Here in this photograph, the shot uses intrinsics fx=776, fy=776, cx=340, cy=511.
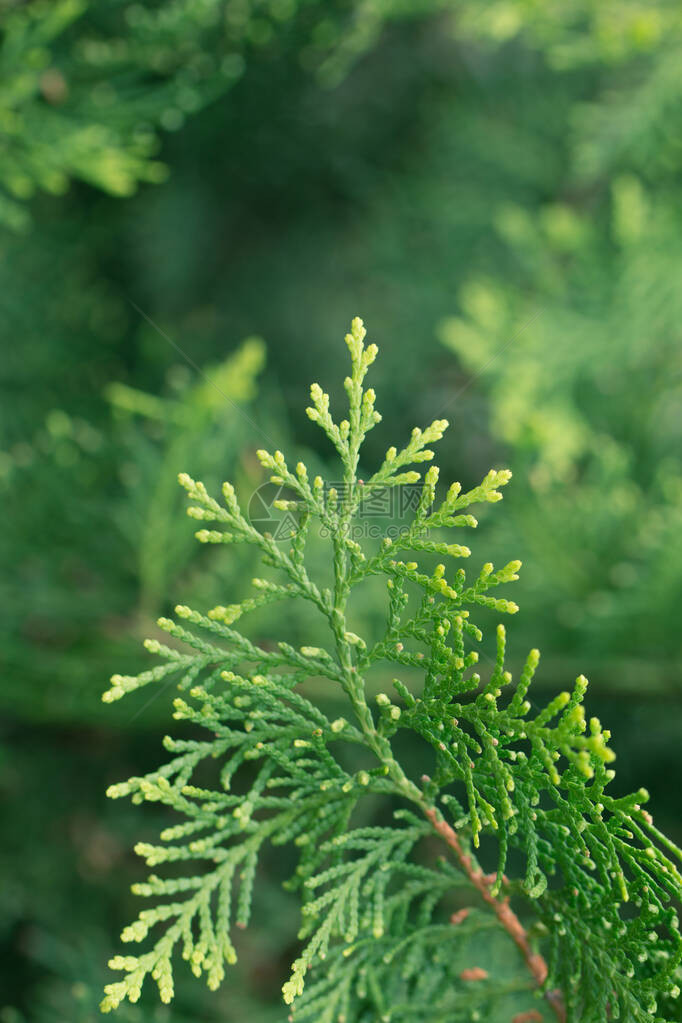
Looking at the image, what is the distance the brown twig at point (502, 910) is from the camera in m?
0.89

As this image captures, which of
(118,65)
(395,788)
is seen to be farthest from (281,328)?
(395,788)

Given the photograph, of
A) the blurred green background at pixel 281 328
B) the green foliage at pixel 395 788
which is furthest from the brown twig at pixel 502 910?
the blurred green background at pixel 281 328

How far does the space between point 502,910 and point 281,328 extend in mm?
2063

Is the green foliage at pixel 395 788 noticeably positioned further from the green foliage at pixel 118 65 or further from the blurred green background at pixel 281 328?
the green foliage at pixel 118 65

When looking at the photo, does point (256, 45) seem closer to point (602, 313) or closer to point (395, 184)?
point (395, 184)

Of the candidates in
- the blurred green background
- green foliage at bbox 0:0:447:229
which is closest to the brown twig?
the blurred green background

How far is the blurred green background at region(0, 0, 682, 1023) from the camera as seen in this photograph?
1.75 m

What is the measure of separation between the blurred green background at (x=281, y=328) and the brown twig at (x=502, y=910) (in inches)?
26.9

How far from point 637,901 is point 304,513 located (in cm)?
55

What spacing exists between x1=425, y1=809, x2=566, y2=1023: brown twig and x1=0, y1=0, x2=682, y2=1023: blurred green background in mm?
683

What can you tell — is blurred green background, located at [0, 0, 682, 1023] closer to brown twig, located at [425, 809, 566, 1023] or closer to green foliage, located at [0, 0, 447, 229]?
green foliage, located at [0, 0, 447, 229]

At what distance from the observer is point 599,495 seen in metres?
1.84

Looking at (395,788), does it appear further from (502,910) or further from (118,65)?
(118,65)

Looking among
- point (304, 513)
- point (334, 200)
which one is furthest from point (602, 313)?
point (304, 513)
